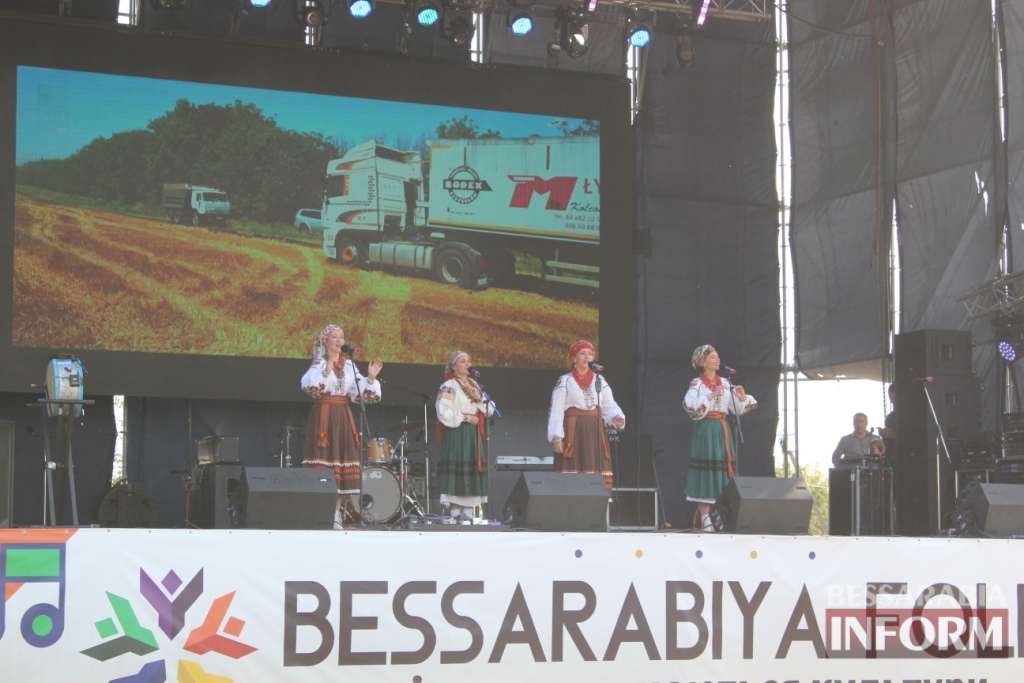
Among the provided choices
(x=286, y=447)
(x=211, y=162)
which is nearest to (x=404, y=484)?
(x=286, y=447)

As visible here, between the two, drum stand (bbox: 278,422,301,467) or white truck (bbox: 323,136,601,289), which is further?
white truck (bbox: 323,136,601,289)

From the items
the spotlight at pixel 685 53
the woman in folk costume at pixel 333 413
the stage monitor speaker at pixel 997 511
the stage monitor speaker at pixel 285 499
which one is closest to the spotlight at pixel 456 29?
the spotlight at pixel 685 53

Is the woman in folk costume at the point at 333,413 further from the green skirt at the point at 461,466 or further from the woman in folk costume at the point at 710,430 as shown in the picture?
the woman in folk costume at the point at 710,430

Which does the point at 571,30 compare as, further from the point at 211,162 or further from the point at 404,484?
the point at 404,484

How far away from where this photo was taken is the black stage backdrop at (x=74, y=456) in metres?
9.05

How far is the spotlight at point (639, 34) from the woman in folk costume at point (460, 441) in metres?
3.63

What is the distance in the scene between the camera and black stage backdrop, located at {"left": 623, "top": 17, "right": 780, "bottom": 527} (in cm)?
1059

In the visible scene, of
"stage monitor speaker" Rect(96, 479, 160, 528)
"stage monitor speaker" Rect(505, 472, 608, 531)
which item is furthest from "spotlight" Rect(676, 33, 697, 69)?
"stage monitor speaker" Rect(505, 472, 608, 531)

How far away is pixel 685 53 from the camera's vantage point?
10234mm

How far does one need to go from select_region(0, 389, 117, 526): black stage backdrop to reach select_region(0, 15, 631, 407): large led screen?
458 mm

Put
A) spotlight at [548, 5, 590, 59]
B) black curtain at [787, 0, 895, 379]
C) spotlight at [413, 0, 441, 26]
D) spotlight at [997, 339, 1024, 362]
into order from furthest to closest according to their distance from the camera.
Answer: black curtain at [787, 0, 895, 379] → spotlight at [548, 5, 590, 59] → spotlight at [413, 0, 441, 26] → spotlight at [997, 339, 1024, 362]

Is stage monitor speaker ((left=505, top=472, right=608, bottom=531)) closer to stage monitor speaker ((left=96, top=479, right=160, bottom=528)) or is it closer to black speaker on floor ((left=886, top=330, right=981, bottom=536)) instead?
black speaker on floor ((left=886, top=330, right=981, bottom=536))

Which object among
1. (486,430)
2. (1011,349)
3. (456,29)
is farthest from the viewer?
(456,29)

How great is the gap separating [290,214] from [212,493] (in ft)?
8.72
